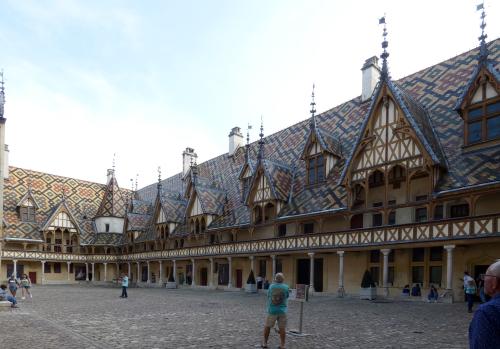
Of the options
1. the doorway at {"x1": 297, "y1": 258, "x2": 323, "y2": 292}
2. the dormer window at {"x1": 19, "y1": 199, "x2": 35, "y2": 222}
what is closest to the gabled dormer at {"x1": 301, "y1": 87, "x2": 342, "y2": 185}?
the doorway at {"x1": 297, "y1": 258, "x2": 323, "y2": 292}

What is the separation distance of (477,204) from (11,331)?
18.0 m

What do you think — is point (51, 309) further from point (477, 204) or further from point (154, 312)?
point (477, 204)

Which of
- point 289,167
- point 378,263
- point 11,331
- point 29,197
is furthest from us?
point 29,197

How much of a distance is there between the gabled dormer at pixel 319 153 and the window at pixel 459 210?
28.8ft

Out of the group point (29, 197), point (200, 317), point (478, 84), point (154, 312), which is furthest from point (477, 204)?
point (29, 197)

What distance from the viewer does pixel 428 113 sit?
24.3 m

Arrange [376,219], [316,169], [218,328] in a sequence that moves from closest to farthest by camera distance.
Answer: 1. [218,328]
2. [376,219]
3. [316,169]

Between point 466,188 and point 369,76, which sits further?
point 369,76

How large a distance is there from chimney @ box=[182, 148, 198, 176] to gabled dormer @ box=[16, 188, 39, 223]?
658 inches

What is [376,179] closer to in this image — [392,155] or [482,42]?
[392,155]

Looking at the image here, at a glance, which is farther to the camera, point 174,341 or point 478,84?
point 478,84

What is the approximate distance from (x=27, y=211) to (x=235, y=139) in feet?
80.1

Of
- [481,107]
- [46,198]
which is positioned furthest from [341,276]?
[46,198]

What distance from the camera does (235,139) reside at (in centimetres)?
4459
